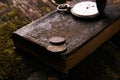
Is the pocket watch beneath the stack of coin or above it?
beneath

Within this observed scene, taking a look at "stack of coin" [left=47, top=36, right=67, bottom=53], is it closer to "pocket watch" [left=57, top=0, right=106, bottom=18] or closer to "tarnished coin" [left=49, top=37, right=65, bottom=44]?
"tarnished coin" [left=49, top=37, right=65, bottom=44]

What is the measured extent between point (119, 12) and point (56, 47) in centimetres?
127

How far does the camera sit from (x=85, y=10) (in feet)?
11.9

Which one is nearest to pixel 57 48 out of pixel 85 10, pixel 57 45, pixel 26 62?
pixel 57 45

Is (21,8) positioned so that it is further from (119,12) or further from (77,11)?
(119,12)

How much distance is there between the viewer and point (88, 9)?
143 inches

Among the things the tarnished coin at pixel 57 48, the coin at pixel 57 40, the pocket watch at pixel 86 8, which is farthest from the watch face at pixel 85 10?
the tarnished coin at pixel 57 48

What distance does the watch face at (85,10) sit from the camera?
11.5ft

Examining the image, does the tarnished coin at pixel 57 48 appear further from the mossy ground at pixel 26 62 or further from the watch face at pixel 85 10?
the watch face at pixel 85 10

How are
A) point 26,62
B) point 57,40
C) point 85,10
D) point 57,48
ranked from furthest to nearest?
point 85,10
point 26,62
point 57,40
point 57,48

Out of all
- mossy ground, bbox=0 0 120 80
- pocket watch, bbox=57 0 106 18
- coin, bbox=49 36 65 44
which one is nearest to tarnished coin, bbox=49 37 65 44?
coin, bbox=49 36 65 44

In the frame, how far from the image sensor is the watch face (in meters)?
3.51

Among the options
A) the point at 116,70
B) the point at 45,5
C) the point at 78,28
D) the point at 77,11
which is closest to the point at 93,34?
the point at 78,28

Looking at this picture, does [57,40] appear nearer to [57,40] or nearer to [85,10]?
[57,40]
